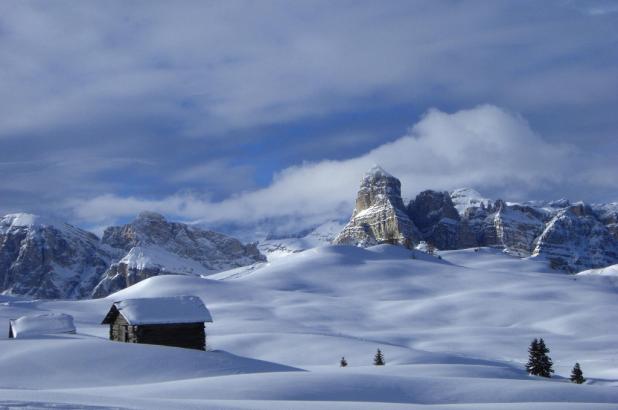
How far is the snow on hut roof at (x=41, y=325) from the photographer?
156 feet

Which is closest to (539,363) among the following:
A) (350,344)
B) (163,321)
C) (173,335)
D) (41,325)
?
(350,344)

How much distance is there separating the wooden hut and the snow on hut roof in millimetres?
6335

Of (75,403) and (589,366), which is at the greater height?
(75,403)

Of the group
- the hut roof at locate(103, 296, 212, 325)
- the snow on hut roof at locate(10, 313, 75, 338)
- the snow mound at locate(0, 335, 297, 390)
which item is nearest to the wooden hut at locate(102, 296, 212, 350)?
the hut roof at locate(103, 296, 212, 325)

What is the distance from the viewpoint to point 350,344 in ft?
197

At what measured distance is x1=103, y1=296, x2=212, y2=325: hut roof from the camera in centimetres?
4319

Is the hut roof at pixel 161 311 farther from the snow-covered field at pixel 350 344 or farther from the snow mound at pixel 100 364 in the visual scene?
the snow mound at pixel 100 364

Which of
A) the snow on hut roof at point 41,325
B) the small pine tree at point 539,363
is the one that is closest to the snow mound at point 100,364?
the snow on hut roof at point 41,325

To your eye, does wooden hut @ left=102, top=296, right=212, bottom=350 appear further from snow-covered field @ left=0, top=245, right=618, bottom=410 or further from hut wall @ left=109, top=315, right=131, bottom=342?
snow-covered field @ left=0, top=245, right=618, bottom=410

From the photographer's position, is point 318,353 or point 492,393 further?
point 318,353

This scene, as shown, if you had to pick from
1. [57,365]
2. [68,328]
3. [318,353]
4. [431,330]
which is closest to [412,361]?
[318,353]

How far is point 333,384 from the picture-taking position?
25172 mm

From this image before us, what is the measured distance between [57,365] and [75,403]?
15596 mm

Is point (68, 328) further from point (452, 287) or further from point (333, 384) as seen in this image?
point (452, 287)
